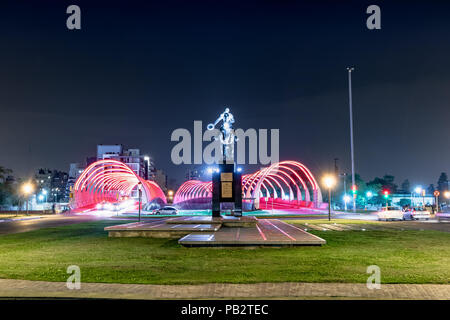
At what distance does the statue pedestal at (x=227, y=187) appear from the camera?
A: 1016 inches

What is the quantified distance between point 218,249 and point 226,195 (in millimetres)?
11797

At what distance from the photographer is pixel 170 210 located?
4866cm

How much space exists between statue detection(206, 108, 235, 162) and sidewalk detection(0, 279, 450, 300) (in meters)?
19.7

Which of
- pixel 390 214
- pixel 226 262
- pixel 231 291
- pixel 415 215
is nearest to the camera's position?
pixel 231 291

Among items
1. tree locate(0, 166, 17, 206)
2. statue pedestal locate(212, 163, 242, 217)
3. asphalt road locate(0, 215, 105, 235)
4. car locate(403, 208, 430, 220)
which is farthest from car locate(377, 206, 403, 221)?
tree locate(0, 166, 17, 206)

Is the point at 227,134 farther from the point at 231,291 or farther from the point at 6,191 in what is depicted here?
the point at 6,191

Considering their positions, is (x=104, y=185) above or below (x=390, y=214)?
above

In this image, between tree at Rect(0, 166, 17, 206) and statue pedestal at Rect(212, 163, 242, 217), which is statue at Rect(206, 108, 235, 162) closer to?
statue pedestal at Rect(212, 163, 242, 217)

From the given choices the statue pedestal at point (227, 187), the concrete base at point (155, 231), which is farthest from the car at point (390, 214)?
the concrete base at point (155, 231)

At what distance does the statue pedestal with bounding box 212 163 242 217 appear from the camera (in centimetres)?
2580

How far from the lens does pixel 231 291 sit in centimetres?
786

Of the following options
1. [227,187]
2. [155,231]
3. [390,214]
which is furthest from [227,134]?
[390,214]

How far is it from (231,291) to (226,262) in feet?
11.8
